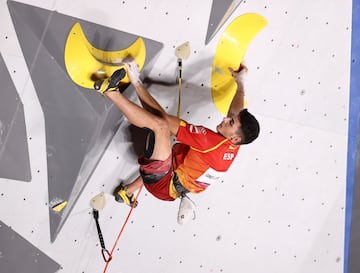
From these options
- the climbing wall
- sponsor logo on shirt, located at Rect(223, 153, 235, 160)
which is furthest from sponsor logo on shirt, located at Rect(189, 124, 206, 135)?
the climbing wall

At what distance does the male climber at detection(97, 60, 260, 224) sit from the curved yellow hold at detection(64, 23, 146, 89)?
3.7 inches

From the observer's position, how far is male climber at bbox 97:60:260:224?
5.99ft

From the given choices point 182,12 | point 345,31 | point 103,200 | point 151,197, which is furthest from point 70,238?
point 345,31

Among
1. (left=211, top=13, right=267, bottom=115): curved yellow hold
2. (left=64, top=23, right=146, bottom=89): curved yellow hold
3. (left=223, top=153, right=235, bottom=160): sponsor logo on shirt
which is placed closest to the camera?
(left=64, top=23, right=146, bottom=89): curved yellow hold

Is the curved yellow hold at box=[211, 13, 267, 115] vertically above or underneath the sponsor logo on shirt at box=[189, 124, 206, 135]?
above

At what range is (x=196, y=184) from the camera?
2.05 meters

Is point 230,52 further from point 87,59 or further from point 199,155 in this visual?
point 87,59

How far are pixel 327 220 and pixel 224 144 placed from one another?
3.56 ft

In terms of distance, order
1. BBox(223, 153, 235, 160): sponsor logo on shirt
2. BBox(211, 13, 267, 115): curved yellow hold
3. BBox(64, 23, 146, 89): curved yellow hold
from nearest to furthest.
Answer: BBox(64, 23, 146, 89): curved yellow hold, BBox(223, 153, 235, 160): sponsor logo on shirt, BBox(211, 13, 267, 115): curved yellow hold

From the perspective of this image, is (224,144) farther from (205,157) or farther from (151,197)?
(151,197)

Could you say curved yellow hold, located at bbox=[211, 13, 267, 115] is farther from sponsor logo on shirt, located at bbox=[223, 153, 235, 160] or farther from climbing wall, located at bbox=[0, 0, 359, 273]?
sponsor logo on shirt, located at bbox=[223, 153, 235, 160]

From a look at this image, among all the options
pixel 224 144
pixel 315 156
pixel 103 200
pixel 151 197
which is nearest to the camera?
pixel 224 144

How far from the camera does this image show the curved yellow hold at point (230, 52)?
215cm

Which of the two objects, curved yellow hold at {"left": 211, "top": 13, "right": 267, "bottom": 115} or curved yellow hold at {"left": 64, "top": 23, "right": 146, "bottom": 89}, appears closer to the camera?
curved yellow hold at {"left": 64, "top": 23, "right": 146, "bottom": 89}
